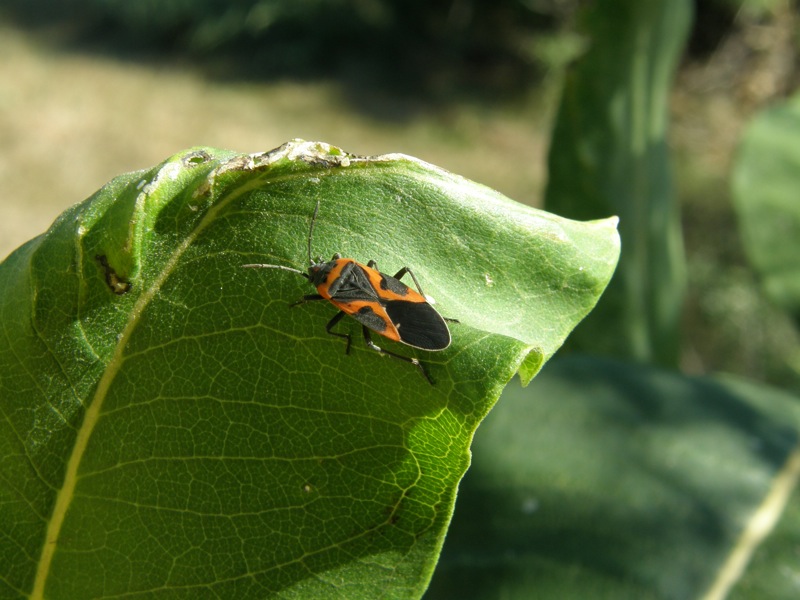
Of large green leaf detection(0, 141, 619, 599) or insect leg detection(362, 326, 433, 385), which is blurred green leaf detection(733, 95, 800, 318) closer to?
large green leaf detection(0, 141, 619, 599)

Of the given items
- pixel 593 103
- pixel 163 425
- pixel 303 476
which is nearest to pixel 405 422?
pixel 303 476

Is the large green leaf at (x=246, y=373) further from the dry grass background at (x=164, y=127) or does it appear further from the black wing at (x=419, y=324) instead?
the dry grass background at (x=164, y=127)

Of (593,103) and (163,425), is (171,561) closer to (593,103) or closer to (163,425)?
(163,425)

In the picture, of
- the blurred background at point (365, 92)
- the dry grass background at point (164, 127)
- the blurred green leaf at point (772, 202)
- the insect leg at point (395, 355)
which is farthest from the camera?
the dry grass background at point (164, 127)

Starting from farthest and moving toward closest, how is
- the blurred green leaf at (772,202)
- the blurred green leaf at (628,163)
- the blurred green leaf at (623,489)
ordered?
the blurred green leaf at (772,202), the blurred green leaf at (628,163), the blurred green leaf at (623,489)

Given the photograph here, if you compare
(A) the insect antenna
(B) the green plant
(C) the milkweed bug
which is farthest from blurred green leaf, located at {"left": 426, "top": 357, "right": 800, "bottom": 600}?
(A) the insect antenna

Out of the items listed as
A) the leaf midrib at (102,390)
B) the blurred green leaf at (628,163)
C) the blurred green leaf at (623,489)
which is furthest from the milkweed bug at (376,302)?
the blurred green leaf at (628,163)
